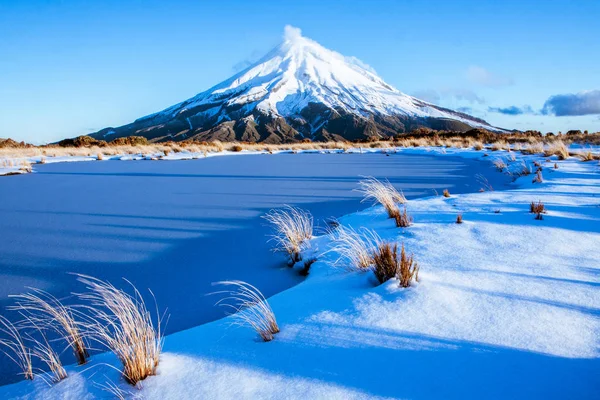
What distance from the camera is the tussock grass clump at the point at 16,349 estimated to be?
169cm

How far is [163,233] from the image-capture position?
12.9 feet

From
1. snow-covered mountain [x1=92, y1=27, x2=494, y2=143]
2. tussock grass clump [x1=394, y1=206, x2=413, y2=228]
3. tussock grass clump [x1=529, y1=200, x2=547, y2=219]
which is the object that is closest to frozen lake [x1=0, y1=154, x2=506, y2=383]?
tussock grass clump [x1=394, y1=206, x2=413, y2=228]

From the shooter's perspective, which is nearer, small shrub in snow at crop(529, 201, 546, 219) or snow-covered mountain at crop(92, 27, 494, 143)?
small shrub in snow at crop(529, 201, 546, 219)

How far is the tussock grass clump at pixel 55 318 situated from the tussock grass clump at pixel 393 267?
1.71 m

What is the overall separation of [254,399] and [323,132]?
107 metres

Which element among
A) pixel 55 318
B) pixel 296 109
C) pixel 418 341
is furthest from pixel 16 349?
pixel 296 109

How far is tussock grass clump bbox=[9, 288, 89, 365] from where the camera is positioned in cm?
177

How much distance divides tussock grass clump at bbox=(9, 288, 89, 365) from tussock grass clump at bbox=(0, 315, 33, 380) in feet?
0.32

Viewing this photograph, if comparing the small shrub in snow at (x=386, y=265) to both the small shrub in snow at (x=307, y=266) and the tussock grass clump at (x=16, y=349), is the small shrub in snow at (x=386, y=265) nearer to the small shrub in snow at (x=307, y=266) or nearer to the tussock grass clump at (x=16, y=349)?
the small shrub in snow at (x=307, y=266)

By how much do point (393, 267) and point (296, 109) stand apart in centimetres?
13200

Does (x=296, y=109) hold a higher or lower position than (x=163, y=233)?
higher

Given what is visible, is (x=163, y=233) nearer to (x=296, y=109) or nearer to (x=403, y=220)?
(x=403, y=220)

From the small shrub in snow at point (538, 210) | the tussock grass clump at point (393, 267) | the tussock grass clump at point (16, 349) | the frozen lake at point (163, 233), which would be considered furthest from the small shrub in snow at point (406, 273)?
the small shrub in snow at point (538, 210)

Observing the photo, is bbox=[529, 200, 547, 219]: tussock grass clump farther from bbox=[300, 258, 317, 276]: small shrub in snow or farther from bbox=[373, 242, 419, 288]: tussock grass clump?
bbox=[300, 258, 317, 276]: small shrub in snow
